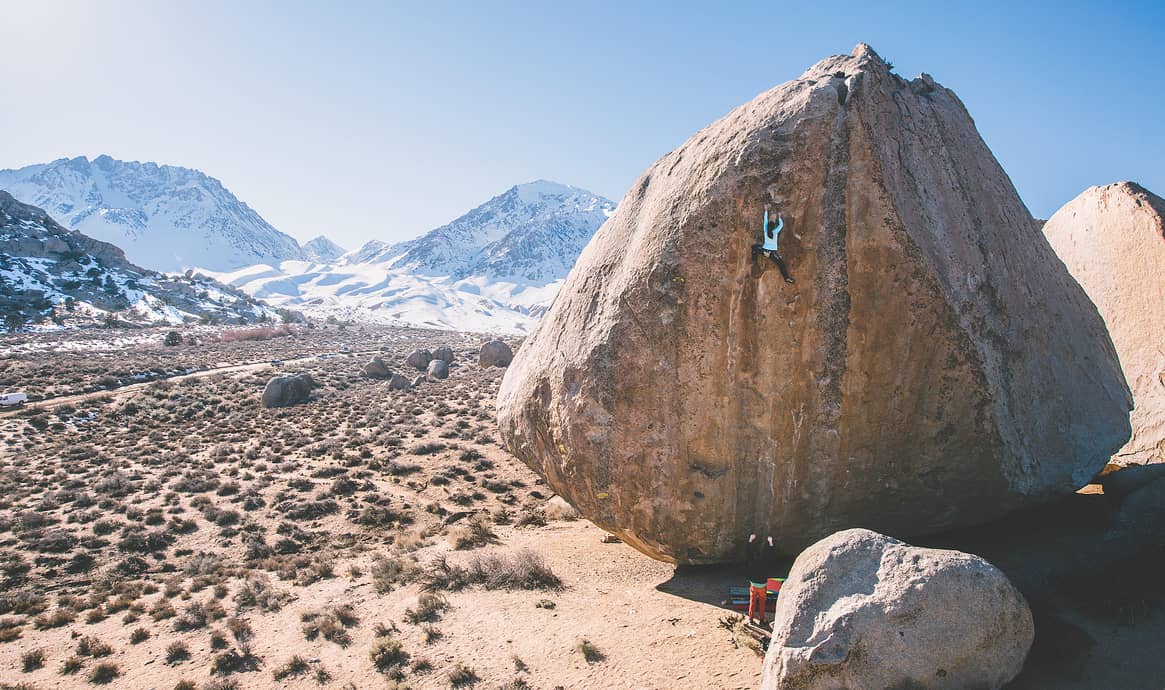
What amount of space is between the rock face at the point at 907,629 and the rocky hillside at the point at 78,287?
86.9 m

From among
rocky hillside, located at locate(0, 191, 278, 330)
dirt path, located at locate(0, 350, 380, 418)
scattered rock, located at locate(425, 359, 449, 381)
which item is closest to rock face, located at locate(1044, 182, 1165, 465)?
scattered rock, located at locate(425, 359, 449, 381)

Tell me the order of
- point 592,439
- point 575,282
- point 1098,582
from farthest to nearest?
point 575,282 → point 592,439 → point 1098,582

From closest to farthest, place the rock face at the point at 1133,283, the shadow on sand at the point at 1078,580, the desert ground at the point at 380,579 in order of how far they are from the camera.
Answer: the shadow on sand at the point at 1078,580, the desert ground at the point at 380,579, the rock face at the point at 1133,283

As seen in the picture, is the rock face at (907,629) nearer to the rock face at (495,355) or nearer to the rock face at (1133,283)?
the rock face at (1133,283)

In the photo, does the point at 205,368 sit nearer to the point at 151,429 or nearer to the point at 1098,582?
the point at 151,429

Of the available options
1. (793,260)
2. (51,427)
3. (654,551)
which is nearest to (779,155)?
(793,260)

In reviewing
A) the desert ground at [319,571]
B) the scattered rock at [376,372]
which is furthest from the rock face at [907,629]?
the scattered rock at [376,372]

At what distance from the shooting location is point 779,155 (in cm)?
706

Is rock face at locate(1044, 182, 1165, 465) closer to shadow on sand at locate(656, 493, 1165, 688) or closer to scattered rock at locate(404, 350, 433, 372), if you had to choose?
shadow on sand at locate(656, 493, 1165, 688)

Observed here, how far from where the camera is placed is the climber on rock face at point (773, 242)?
7.01 metres

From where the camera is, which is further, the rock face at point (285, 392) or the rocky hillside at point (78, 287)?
the rocky hillside at point (78, 287)

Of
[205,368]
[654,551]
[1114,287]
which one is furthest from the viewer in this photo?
[205,368]

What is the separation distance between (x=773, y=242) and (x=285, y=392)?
31.6 meters

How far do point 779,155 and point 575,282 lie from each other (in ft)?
11.7
